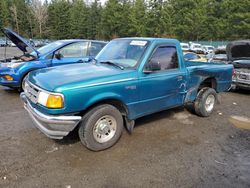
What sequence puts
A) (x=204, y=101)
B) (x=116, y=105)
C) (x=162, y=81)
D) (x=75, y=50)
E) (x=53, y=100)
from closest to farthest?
(x=53, y=100), (x=116, y=105), (x=162, y=81), (x=204, y=101), (x=75, y=50)

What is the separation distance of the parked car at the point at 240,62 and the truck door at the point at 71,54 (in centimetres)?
540

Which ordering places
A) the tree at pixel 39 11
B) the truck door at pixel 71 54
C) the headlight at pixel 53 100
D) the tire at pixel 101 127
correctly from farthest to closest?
the tree at pixel 39 11
the truck door at pixel 71 54
the tire at pixel 101 127
the headlight at pixel 53 100

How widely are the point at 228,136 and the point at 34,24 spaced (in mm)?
71406

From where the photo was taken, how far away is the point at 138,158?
3.78 meters

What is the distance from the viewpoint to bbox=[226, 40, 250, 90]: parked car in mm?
8125

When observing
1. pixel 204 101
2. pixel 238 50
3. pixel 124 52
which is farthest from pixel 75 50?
pixel 238 50

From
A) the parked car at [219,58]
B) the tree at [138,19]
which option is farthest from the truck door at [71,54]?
the tree at [138,19]

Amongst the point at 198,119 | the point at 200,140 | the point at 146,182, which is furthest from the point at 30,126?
the point at 198,119

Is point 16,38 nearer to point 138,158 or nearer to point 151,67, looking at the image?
point 151,67

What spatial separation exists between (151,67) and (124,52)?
67 cm

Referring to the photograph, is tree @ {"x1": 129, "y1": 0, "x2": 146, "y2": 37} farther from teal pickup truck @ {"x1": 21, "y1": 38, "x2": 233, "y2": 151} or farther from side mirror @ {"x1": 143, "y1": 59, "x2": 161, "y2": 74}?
side mirror @ {"x1": 143, "y1": 59, "x2": 161, "y2": 74}

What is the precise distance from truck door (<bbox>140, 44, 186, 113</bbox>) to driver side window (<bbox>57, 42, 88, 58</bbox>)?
154 inches

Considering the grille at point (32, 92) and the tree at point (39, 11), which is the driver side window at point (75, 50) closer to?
the grille at point (32, 92)

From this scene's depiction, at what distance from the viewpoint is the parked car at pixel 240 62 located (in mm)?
8125
